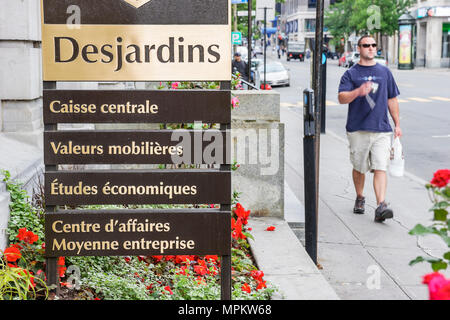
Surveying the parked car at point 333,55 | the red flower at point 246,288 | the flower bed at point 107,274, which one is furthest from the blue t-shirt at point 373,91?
the parked car at point 333,55

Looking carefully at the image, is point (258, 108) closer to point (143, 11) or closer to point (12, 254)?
point (143, 11)

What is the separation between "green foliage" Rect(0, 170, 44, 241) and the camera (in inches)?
188

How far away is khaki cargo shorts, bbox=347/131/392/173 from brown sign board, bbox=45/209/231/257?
417 centimetres

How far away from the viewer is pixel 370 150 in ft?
26.0

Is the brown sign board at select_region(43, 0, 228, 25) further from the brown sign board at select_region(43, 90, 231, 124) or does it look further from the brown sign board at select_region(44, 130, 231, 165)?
the brown sign board at select_region(44, 130, 231, 165)

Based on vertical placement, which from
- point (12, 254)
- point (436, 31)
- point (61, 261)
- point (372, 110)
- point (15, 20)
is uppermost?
point (436, 31)

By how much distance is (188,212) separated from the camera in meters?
4.12

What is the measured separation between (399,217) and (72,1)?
520 centimetres

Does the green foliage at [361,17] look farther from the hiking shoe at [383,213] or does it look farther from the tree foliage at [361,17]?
the hiking shoe at [383,213]

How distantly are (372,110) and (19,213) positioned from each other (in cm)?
435

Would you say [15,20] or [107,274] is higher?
[15,20]

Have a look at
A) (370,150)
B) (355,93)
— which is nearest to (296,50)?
(370,150)

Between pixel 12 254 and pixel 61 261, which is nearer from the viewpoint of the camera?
pixel 12 254

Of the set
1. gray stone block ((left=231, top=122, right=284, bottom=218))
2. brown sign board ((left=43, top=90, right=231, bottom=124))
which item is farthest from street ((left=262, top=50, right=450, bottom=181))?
brown sign board ((left=43, top=90, right=231, bottom=124))
